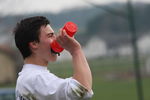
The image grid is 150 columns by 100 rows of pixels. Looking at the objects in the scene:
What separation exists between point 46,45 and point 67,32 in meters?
0.22

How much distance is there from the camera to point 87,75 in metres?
2.44

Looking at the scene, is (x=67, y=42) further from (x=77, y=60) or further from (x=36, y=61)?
(x=36, y=61)

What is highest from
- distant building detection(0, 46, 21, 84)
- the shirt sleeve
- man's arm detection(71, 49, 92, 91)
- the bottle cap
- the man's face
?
the bottle cap

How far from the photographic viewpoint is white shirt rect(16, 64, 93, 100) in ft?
7.98

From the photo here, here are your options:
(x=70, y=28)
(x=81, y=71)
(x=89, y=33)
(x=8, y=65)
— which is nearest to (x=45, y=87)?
(x=81, y=71)

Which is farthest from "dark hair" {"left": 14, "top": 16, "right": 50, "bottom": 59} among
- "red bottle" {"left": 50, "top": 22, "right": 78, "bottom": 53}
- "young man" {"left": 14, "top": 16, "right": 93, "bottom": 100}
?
"red bottle" {"left": 50, "top": 22, "right": 78, "bottom": 53}

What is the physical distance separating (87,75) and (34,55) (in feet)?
1.15

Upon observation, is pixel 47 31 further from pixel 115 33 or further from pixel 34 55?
pixel 115 33

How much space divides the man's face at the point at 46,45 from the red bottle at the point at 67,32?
0.03m

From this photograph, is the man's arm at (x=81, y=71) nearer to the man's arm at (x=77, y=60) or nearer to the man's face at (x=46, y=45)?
the man's arm at (x=77, y=60)

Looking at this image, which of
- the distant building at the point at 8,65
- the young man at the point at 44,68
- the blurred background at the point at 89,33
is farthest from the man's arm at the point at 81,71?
the distant building at the point at 8,65

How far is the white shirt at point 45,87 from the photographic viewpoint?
7.98 feet

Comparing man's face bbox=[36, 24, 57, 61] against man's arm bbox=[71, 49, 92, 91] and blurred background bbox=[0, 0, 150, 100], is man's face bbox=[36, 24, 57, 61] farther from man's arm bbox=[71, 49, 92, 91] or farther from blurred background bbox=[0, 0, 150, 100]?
blurred background bbox=[0, 0, 150, 100]

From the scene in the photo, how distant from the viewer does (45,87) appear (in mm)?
2494
